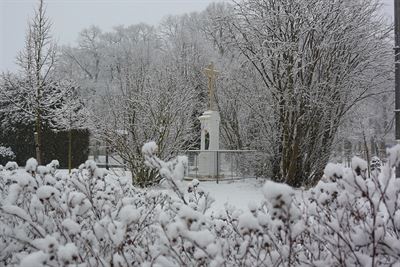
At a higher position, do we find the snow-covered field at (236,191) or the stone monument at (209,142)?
the stone monument at (209,142)

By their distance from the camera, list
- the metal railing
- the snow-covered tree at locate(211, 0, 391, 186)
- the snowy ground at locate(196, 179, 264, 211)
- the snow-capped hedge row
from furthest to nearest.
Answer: the metal railing
the snow-covered tree at locate(211, 0, 391, 186)
the snowy ground at locate(196, 179, 264, 211)
the snow-capped hedge row

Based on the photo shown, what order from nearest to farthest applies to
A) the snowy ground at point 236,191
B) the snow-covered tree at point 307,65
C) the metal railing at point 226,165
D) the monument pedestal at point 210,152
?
the snowy ground at point 236,191, the snow-covered tree at point 307,65, the metal railing at point 226,165, the monument pedestal at point 210,152

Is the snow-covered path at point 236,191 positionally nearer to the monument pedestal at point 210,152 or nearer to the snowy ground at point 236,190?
the snowy ground at point 236,190

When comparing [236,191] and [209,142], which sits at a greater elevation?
[209,142]

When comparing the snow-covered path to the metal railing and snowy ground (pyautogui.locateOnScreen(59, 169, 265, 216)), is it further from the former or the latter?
the metal railing

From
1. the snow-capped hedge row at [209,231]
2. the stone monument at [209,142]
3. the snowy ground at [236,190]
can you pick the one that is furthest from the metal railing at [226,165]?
the snow-capped hedge row at [209,231]

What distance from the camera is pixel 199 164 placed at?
13266 mm

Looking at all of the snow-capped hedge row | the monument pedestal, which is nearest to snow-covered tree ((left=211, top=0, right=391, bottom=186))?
the monument pedestal

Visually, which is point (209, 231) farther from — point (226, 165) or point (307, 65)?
point (226, 165)

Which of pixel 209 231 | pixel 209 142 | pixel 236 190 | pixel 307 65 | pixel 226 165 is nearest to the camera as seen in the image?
pixel 209 231

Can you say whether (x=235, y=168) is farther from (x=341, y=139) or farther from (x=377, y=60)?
(x=377, y=60)

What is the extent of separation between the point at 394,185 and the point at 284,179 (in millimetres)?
8970

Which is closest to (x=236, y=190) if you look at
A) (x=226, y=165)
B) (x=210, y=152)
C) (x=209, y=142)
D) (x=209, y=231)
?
(x=226, y=165)

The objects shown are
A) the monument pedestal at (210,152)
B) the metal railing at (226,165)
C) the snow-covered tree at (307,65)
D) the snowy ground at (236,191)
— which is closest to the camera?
the snowy ground at (236,191)
